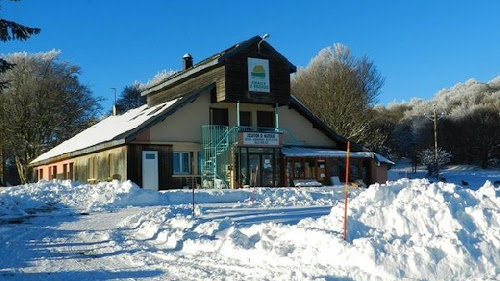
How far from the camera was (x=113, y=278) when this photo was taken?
7.90 metres

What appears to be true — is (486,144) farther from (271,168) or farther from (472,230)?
(472,230)

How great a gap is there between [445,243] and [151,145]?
2176 centimetres

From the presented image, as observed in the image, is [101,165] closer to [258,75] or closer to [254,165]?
[254,165]

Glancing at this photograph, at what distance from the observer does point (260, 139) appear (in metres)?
29.0

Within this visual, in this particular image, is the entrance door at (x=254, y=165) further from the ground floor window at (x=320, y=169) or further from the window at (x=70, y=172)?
the window at (x=70, y=172)

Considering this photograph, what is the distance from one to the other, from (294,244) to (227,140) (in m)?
20.2

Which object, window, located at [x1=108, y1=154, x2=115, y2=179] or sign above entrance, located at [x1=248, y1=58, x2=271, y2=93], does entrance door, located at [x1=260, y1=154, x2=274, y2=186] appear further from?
window, located at [x1=108, y1=154, x2=115, y2=179]

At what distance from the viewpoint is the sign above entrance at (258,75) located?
2984 centimetres

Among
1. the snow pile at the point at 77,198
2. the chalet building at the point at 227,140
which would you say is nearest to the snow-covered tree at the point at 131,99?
the chalet building at the point at 227,140

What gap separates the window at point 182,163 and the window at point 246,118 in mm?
3863

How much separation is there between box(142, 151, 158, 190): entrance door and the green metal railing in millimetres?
2589

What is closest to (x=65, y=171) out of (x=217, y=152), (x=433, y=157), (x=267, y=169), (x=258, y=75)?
(x=217, y=152)

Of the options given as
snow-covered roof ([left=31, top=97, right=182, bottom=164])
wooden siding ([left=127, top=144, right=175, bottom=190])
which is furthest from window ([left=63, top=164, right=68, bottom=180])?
wooden siding ([left=127, top=144, right=175, bottom=190])

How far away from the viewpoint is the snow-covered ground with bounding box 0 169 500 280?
741 cm
